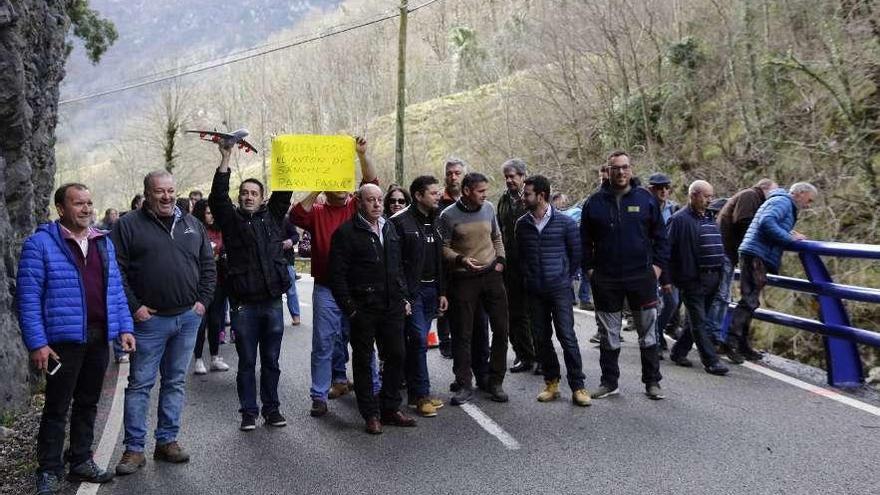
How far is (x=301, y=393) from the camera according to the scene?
7688 mm

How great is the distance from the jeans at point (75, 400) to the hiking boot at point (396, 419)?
2244 millimetres

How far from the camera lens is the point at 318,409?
6.79m

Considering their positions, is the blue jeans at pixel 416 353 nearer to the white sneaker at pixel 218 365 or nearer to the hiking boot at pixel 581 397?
the hiking boot at pixel 581 397

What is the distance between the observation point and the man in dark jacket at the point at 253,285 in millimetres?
6312

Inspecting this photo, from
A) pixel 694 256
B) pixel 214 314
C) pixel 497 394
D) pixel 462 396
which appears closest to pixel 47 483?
pixel 462 396

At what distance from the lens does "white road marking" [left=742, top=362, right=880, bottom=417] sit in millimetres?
6354

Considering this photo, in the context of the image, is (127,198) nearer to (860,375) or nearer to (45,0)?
(45,0)

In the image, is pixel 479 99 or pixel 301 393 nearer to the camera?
pixel 301 393

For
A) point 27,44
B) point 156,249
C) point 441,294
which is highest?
point 27,44

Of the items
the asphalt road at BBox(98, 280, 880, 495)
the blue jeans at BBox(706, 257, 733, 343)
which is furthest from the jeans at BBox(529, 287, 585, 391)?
the blue jeans at BBox(706, 257, 733, 343)

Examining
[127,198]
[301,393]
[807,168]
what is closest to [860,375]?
[301,393]

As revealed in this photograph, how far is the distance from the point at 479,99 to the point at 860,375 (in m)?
38.2

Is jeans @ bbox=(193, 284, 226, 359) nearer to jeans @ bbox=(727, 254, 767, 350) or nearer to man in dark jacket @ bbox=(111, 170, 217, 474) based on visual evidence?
man in dark jacket @ bbox=(111, 170, 217, 474)

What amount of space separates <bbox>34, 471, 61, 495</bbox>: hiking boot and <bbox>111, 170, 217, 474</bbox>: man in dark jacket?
42 cm
